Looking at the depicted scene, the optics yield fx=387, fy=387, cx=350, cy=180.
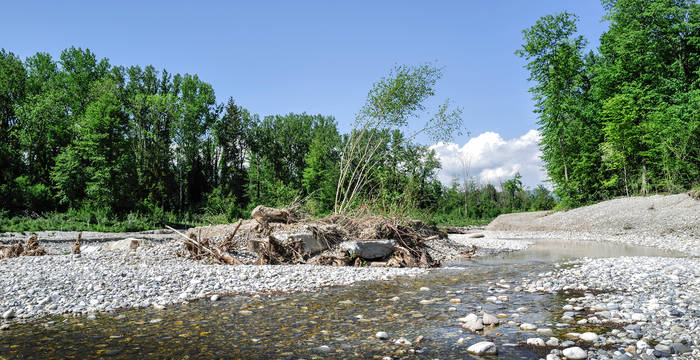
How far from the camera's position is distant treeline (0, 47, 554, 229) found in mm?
31688

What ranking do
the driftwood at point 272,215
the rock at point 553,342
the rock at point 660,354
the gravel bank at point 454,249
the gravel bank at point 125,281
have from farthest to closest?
the gravel bank at point 454,249, the driftwood at point 272,215, the gravel bank at point 125,281, the rock at point 553,342, the rock at point 660,354

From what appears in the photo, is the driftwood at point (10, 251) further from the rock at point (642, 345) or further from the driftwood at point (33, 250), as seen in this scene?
the rock at point (642, 345)

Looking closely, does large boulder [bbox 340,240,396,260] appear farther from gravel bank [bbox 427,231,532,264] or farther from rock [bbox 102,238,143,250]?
rock [bbox 102,238,143,250]

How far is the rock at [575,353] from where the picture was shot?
3475mm

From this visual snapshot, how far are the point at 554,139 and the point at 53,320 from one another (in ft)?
102

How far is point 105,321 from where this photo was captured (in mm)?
5070

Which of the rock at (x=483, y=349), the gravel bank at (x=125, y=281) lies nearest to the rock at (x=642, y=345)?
the rock at (x=483, y=349)

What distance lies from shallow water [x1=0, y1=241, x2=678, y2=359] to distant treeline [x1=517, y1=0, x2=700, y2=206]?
24.7 m

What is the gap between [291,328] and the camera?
4738 millimetres

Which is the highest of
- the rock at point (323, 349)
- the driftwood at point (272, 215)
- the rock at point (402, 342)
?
the driftwood at point (272, 215)

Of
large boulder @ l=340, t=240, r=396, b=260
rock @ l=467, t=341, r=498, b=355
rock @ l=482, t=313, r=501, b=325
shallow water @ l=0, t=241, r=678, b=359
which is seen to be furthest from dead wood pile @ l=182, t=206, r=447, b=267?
rock @ l=467, t=341, r=498, b=355

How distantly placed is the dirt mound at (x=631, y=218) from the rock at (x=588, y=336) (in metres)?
16.7

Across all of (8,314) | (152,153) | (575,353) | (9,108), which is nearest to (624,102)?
(575,353)

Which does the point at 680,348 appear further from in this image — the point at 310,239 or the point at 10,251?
the point at 10,251
